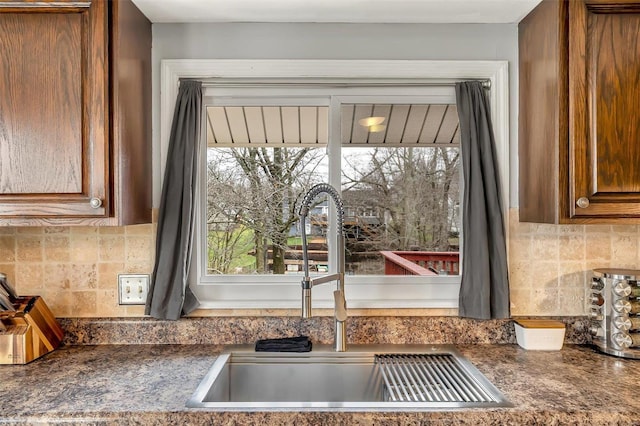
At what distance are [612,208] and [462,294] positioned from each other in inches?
23.2

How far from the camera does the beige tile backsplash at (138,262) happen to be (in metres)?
1.78

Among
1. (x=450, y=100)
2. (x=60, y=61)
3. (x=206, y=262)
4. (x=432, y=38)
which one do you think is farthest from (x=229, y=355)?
(x=432, y=38)

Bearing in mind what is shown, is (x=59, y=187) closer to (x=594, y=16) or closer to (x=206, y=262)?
(x=206, y=262)

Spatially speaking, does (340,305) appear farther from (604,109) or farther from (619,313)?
(604,109)

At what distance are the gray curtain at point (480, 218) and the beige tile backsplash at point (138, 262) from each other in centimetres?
11

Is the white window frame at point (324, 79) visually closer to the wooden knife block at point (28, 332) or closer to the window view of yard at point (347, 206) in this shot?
the window view of yard at point (347, 206)

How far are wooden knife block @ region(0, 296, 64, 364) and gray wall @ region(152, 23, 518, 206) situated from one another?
1.91ft

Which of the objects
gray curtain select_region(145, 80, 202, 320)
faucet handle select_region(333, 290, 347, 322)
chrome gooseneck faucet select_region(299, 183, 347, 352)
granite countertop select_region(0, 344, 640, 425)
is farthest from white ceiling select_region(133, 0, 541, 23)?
granite countertop select_region(0, 344, 640, 425)

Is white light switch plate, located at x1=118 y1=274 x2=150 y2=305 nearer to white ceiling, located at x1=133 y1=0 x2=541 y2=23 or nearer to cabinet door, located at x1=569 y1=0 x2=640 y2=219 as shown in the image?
white ceiling, located at x1=133 y1=0 x2=541 y2=23

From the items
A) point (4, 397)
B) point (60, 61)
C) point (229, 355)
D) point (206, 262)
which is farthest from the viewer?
point (206, 262)

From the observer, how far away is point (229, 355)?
1621mm

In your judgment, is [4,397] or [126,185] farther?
[126,185]

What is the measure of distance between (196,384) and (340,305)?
1.84ft

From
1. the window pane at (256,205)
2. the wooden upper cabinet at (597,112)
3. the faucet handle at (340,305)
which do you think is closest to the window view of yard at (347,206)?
the window pane at (256,205)
